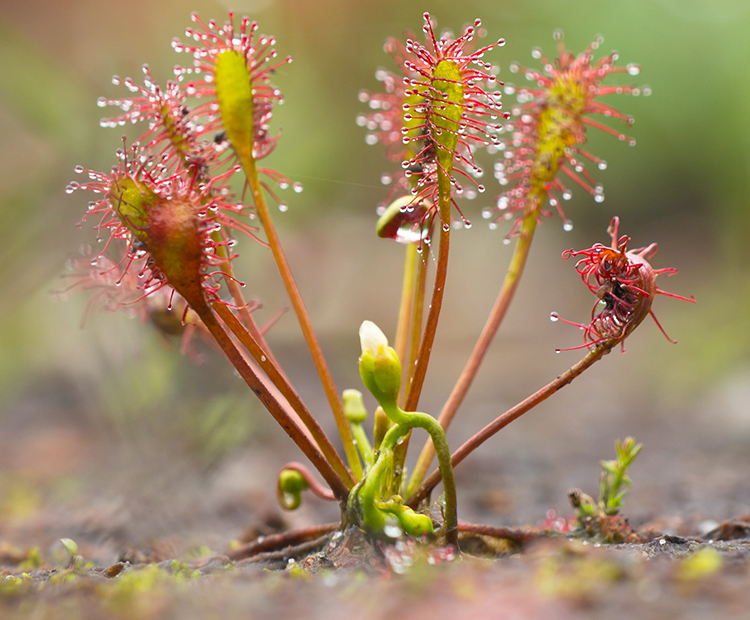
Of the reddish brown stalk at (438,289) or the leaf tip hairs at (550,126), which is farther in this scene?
the leaf tip hairs at (550,126)

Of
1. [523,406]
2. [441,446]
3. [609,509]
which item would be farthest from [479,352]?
[609,509]

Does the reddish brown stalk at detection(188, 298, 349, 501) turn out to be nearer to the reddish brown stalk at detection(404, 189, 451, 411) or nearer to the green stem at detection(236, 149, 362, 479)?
the green stem at detection(236, 149, 362, 479)

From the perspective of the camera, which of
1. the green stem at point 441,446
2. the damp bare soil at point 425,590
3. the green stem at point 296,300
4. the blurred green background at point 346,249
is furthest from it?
the blurred green background at point 346,249

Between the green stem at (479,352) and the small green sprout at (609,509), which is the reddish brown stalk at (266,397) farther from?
the small green sprout at (609,509)

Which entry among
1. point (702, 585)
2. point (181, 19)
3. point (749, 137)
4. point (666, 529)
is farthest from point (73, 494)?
point (749, 137)

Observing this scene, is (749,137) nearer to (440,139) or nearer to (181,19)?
(181,19)

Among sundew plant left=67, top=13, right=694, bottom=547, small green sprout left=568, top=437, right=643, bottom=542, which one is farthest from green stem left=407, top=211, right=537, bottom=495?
small green sprout left=568, top=437, right=643, bottom=542

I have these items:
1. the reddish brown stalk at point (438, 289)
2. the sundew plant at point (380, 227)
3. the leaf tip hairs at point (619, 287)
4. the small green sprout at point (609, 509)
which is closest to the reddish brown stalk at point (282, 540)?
the sundew plant at point (380, 227)

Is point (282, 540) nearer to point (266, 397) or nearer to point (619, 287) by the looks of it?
point (266, 397)

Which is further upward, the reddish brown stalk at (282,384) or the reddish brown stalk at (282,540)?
the reddish brown stalk at (282,384)
